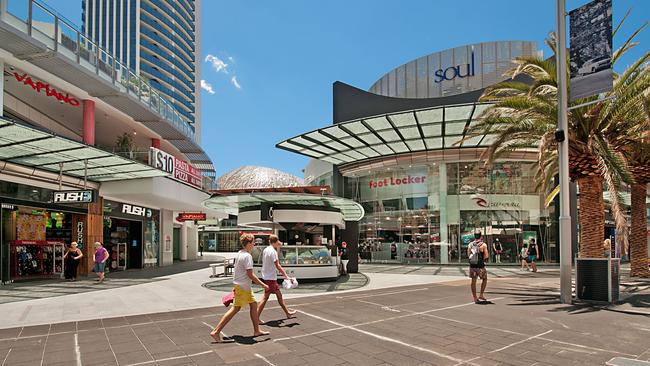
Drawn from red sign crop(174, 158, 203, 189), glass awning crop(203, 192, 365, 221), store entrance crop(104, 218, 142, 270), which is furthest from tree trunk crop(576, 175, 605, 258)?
store entrance crop(104, 218, 142, 270)

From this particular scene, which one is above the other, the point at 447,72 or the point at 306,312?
the point at 447,72

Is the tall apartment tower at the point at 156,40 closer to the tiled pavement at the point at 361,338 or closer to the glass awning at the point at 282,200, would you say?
the glass awning at the point at 282,200

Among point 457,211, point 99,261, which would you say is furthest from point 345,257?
point 457,211

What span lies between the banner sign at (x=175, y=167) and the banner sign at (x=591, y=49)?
1574cm

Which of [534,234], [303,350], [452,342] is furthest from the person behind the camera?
[534,234]

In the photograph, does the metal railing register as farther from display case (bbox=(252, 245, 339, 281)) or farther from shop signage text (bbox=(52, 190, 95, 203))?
display case (bbox=(252, 245, 339, 281))

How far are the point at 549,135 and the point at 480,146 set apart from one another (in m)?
16.0

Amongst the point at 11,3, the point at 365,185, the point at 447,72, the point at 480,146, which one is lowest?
the point at 365,185

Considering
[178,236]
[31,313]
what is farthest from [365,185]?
[31,313]

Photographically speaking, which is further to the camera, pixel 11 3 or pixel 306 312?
pixel 11 3

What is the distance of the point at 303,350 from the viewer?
6746mm

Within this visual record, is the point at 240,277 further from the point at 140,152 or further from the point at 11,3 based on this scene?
the point at 140,152

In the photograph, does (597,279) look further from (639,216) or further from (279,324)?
(639,216)

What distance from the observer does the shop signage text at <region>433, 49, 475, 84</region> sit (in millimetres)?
34875
